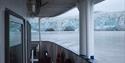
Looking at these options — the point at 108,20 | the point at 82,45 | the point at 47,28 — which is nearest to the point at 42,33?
the point at 47,28

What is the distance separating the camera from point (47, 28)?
40.6 ft

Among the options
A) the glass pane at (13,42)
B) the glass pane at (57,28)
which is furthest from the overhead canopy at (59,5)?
the glass pane at (13,42)

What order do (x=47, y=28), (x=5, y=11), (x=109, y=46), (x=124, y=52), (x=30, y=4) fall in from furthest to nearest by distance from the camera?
(x=47, y=28) → (x=30, y=4) → (x=109, y=46) → (x=124, y=52) → (x=5, y=11)

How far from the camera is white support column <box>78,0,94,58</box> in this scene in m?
5.25

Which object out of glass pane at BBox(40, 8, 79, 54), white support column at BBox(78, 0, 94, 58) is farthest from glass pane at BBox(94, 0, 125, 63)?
glass pane at BBox(40, 8, 79, 54)

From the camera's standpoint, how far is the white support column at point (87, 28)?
17.2 feet

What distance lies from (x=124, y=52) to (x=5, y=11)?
6.13ft

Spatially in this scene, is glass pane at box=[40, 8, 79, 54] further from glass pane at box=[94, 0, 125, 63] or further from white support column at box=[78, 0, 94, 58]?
glass pane at box=[94, 0, 125, 63]

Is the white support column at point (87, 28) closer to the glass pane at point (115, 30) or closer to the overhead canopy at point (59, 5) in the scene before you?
the overhead canopy at point (59, 5)

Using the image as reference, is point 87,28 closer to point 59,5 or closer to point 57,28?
point 59,5

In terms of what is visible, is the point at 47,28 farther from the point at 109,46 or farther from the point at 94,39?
the point at 109,46

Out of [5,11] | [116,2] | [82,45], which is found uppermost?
[116,2]

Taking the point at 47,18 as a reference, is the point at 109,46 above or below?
below

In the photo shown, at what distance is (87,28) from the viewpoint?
5.32m
